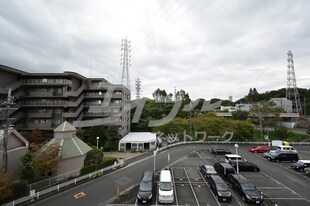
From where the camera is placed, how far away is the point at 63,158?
24281 millimetres

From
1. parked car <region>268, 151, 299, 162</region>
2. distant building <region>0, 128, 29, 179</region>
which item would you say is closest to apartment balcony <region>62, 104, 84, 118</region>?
distant building <region>0, 128, 29, 179</region>

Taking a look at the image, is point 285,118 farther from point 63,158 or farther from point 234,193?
point 63,158

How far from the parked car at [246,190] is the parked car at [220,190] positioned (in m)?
1.07

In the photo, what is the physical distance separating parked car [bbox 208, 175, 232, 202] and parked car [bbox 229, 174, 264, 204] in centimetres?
107

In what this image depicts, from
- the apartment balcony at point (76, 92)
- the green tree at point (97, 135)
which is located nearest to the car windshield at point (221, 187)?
the green tree at point (97, 135)

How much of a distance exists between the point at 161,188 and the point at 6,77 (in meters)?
34.5

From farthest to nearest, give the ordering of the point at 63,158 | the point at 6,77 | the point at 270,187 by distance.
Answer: the point at 6,77 < the point at 63,158 < the point at 270,187

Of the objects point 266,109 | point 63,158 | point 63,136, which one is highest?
point 266,109

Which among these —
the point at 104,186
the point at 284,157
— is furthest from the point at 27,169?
the point at 284,157

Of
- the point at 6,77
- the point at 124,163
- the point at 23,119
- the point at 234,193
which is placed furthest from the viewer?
the point at 23,119

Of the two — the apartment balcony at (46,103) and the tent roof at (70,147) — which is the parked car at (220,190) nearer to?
the tent roof at (70,147)

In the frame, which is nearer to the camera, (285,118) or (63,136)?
(63,136)

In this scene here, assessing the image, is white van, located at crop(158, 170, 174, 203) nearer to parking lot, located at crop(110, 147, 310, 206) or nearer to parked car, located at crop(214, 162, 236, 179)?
parking lot, located at crop(110, 147, 310, 206)

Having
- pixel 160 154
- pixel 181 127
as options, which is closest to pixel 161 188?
pixel 160 154
